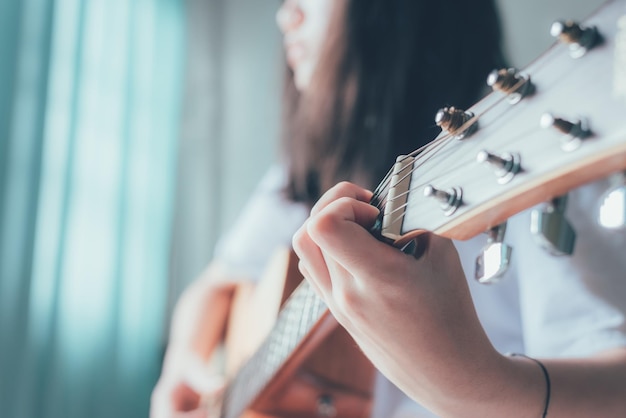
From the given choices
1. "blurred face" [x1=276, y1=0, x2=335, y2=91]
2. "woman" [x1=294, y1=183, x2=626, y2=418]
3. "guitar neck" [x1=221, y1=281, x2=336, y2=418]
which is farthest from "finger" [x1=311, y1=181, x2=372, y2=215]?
"blurred face" [x1=276, y1=0, x2=335, y2=91]

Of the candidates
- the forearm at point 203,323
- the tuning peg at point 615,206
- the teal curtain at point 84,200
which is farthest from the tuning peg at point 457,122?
the teal curtain at point 84,200

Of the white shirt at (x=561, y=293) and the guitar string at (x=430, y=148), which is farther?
the white shirt at (x=561, y=293)

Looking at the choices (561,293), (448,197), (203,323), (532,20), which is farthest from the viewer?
(532,20)

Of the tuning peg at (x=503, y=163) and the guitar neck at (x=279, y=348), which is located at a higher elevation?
the tuning peg at (x=503, y=163)

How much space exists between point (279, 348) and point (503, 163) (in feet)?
1.34

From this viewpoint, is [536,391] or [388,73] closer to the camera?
[536,391]

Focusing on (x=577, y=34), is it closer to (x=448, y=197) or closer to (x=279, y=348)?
(x=448, y=197)

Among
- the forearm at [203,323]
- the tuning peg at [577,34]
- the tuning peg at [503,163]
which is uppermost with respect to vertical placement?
the tuning peg at [577,34]

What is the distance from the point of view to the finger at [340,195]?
1.44 ft

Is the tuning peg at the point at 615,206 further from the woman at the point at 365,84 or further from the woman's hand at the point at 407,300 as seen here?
the woman at the point at 365,84

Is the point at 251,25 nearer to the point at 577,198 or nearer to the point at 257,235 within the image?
the point at 257,235

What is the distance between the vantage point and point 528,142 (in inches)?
12.6

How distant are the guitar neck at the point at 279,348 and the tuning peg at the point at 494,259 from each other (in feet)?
0.62

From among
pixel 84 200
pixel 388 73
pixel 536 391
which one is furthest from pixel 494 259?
pixel 84 200
